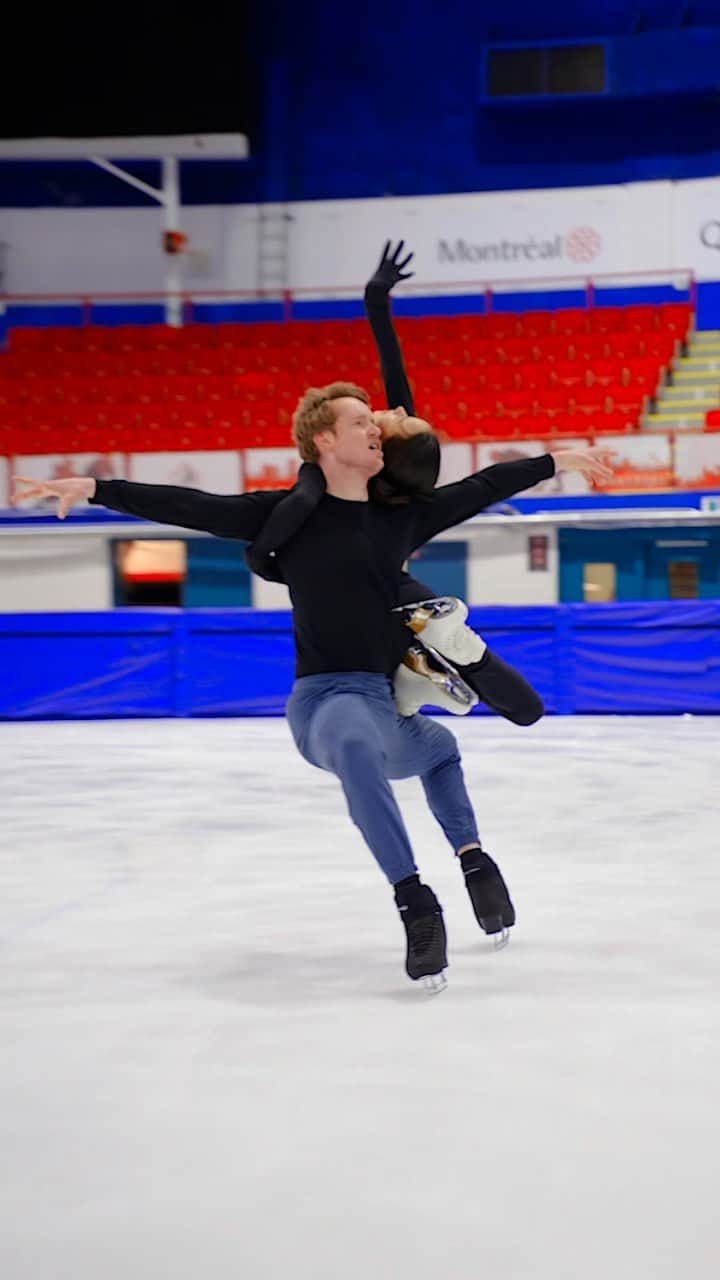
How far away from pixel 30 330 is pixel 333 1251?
19814 millimetres

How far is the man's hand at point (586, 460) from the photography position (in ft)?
11.2

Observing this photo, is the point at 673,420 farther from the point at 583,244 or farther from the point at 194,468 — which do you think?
the point at 194,468

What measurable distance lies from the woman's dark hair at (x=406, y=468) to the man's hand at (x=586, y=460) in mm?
373

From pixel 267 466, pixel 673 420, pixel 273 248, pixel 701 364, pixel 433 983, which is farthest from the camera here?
pixel 273 248

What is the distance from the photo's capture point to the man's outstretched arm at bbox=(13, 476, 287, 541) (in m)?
3.10

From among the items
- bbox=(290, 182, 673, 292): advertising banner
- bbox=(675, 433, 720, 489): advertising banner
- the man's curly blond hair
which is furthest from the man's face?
bbox=(290, 182, 673, 292): advertising banner

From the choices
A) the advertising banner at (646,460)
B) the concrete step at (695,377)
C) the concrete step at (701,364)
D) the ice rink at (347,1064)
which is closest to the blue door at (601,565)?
the advertising banner at (646,460)

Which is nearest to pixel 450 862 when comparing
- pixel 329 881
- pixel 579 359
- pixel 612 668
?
pixel 329 881

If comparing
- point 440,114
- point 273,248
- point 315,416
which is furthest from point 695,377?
point 315,416

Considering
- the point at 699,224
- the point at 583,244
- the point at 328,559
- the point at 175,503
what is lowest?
the point at 328,559

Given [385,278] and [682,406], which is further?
[682,406]

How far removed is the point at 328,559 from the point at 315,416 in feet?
1.17

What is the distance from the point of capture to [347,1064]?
258cm

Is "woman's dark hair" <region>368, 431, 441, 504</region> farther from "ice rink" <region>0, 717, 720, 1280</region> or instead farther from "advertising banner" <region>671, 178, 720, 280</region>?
"advertising banner" <region>671, 178, 720, 280</region>
